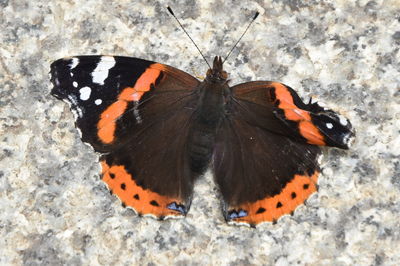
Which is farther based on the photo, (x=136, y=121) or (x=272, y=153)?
(x=136, y=121)

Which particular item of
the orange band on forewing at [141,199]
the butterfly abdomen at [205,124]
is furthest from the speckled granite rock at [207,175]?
the butterfly abdomen at [205,124]

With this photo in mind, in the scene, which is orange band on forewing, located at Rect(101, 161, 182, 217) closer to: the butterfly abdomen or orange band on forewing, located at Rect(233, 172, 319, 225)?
the butterfly abdomen

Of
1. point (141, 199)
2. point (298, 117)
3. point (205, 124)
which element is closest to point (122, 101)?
point (205, 124)

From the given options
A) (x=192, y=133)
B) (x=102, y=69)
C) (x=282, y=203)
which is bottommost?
(x=282, y=203)

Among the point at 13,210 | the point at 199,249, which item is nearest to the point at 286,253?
the point at 199,249

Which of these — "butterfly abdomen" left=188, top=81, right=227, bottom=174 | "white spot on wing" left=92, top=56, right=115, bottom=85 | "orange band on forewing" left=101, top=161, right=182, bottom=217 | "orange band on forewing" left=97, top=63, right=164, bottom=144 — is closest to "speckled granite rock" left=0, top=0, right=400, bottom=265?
"orange band on forewing" left=101, top=161, right=182, bottom=217

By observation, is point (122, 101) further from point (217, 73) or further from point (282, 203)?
point (282, 203)

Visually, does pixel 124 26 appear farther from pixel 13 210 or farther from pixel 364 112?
pixel 364 112
